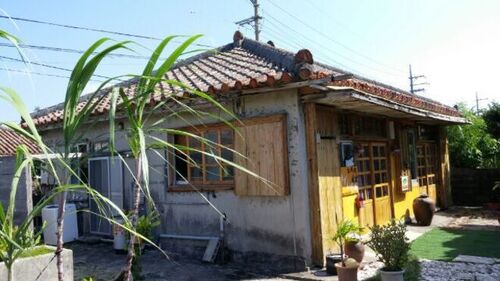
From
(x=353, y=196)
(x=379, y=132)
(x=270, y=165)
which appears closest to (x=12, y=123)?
(x=270, y=165)

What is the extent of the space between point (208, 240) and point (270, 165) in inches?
74.9

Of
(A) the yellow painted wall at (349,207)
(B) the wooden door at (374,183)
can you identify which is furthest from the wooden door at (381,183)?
(A) the yellow painted wall at (349,207)

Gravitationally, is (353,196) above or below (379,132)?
below

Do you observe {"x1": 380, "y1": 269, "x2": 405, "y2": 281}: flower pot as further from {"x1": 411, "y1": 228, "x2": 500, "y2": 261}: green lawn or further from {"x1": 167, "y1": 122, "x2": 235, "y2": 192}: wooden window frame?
{"x1": 167, "y1": 122, "x2": 235, "y2": 192}: wooden window frame

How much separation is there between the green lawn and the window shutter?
2937 millimetres

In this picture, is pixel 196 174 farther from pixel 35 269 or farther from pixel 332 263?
pixel 35 269

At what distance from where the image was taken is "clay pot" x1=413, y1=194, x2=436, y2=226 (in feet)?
33.8

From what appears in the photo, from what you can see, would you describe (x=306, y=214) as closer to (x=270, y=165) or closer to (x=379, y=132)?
(x=270, y=165)

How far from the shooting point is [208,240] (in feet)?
25.3

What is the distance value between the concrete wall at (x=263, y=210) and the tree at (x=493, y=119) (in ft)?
30.2

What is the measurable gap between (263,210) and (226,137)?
1.50 meters

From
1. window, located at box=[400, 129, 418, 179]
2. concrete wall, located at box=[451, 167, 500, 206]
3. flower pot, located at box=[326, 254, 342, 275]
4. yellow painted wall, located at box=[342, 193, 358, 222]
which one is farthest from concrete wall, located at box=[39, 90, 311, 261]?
concrete wall, located at box=[451, 167, 500, 206]

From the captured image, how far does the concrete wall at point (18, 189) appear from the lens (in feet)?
16.7

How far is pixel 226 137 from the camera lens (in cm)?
776
